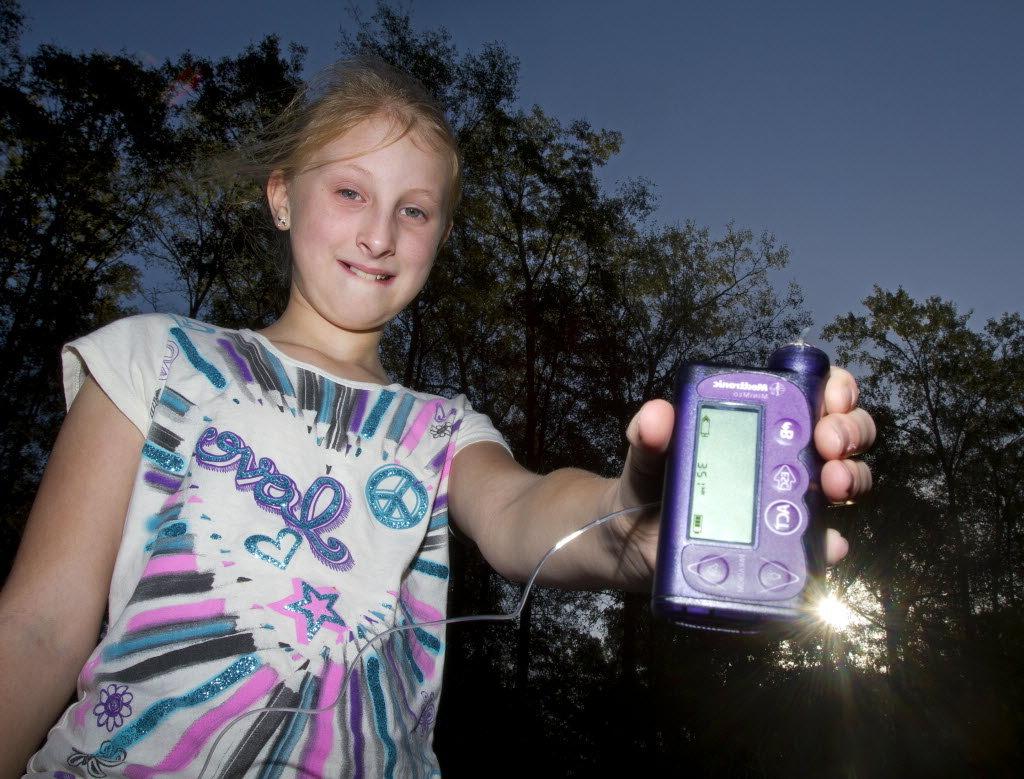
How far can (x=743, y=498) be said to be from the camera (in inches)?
54.2

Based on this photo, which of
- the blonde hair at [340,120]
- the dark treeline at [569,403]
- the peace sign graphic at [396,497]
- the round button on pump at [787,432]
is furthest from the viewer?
the dark treeline at [569,403]

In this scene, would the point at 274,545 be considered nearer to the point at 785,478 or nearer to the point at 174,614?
the point at 174,614

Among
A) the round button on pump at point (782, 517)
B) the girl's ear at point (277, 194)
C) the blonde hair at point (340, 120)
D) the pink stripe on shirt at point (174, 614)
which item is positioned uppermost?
the blonde hair at point (340, 120)

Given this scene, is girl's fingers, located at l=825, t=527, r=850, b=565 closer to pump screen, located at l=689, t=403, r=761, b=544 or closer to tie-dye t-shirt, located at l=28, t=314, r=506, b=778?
pump screen, located at l=689, t=403, r=761, b=544

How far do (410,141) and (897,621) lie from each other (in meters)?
20.3

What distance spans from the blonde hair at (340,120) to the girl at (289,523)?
0.04 m

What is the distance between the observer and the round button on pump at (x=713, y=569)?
1.29m

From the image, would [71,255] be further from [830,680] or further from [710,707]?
[830,680]

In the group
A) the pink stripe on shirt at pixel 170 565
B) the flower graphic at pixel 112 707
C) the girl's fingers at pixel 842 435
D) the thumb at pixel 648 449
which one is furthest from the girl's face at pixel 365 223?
the girl's fingers at pixel 842 435

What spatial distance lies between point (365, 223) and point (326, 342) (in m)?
0.40

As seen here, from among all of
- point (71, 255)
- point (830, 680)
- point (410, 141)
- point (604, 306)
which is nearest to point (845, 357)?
point (604, 306)

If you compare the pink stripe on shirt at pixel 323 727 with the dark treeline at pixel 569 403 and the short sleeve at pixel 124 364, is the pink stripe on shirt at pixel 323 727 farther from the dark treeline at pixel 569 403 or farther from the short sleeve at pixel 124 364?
the dark treeline at pixel 569 403

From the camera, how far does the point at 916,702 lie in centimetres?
1416

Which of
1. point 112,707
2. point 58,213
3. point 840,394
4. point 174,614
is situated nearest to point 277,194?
point 174,614
